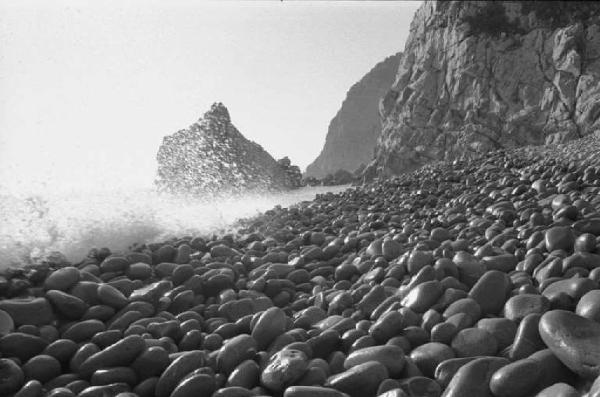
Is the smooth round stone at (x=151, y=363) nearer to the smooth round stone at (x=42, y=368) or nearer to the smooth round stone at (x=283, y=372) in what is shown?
the smooth round stone at (x=42, y=368)

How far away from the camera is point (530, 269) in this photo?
10.6ft

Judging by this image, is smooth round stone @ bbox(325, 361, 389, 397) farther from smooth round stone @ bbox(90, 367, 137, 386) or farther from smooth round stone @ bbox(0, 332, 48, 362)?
smooth round stone @ bbox(0, 332, 48, 362)

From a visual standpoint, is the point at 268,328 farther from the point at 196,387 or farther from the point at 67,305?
the point at 67,305

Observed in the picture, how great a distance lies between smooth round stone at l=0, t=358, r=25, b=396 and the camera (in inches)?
101

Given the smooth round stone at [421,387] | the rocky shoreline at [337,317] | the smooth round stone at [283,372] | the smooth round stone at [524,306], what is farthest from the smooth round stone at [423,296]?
the smooth round stone at [283,372]

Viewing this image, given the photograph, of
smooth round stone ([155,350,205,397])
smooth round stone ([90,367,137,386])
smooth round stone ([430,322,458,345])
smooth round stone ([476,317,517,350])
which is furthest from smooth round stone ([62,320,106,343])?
smooth round stone ([476,317,517,350])

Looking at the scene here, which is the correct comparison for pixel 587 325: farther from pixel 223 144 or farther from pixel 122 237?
pixel 223 144

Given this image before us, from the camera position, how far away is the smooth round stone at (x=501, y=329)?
2385 millimetres

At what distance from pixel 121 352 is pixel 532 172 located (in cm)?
647

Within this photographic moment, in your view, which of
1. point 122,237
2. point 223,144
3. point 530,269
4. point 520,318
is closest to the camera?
point 520,318

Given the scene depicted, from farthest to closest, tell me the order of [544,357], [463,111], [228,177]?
[463,111], [228,177], [544,357]

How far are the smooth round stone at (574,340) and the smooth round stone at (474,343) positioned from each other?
254mm

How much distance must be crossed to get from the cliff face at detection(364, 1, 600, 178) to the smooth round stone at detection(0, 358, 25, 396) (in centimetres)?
2197

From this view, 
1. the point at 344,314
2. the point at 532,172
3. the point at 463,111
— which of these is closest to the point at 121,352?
the point at 344,314
